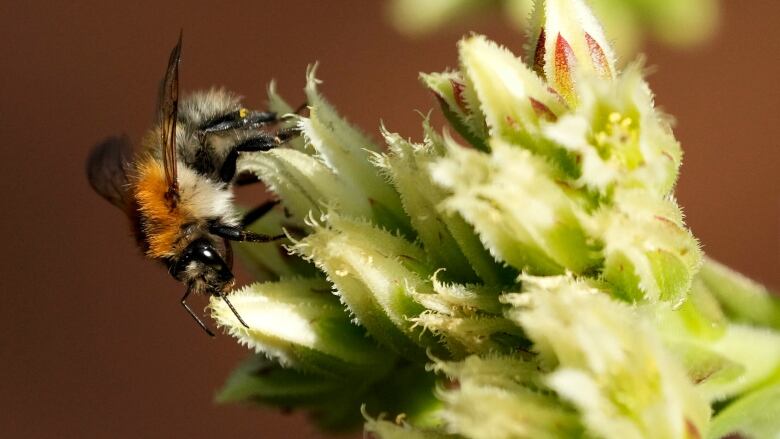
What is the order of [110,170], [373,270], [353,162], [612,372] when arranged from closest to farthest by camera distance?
[612,372]
[373,270]
[353,162]
[110,170]

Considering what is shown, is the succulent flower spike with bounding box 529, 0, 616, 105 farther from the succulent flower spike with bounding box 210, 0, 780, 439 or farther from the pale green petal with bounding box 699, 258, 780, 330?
the pale green petal with bounding box 699, 258, 780, 330

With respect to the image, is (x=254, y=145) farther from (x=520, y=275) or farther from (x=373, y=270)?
(x=520, y=275)

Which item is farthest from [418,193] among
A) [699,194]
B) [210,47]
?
[210,47]

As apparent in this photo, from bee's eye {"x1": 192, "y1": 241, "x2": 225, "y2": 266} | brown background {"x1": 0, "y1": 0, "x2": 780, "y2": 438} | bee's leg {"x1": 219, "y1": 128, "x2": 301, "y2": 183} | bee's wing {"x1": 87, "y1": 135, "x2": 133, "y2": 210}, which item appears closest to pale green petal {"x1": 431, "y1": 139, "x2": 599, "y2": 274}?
bee's leg {"x1": 219, "y1": 128, "x2": 301, "y2": 183}

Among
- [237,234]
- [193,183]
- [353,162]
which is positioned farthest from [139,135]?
[353,162]

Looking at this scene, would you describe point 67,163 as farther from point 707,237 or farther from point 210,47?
point 707,237
